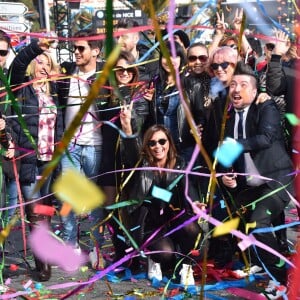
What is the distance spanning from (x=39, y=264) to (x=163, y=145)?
1.13 metres

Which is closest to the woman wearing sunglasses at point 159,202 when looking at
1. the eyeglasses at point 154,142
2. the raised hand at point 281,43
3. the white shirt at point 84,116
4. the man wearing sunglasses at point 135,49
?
the eyeglasses at point 154,142

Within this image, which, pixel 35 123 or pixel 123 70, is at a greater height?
pixel 123 70

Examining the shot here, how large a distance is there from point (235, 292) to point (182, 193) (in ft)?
2.32

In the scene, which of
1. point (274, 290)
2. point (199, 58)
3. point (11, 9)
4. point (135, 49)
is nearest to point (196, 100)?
point (199, 58)

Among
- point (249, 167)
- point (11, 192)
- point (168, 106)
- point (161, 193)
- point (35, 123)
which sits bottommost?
point (11, 192)

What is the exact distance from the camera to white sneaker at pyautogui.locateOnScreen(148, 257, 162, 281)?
4.07 m

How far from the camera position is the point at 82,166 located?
456 centimetres

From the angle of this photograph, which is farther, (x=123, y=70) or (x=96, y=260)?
(x=96, y=260)

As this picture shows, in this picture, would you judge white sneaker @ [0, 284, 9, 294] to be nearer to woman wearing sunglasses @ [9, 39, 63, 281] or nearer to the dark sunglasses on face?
woman wearing sunglasses @ [9, 39, 63, 281]

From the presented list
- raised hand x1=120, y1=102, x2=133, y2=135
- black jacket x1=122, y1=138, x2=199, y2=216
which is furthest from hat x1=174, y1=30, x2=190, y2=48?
black jacket x1=122, y1=138, x2=199, y2=216

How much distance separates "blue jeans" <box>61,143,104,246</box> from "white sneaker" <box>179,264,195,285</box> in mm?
867

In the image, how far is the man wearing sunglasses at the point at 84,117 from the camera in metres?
4.43

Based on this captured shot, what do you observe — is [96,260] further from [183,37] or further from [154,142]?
[183,37]

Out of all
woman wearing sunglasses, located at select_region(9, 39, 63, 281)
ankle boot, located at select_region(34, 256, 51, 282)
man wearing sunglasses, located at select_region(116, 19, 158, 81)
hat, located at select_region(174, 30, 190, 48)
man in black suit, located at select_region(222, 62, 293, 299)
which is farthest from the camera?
hat, located at select_region(174, 30, 190, 48)
